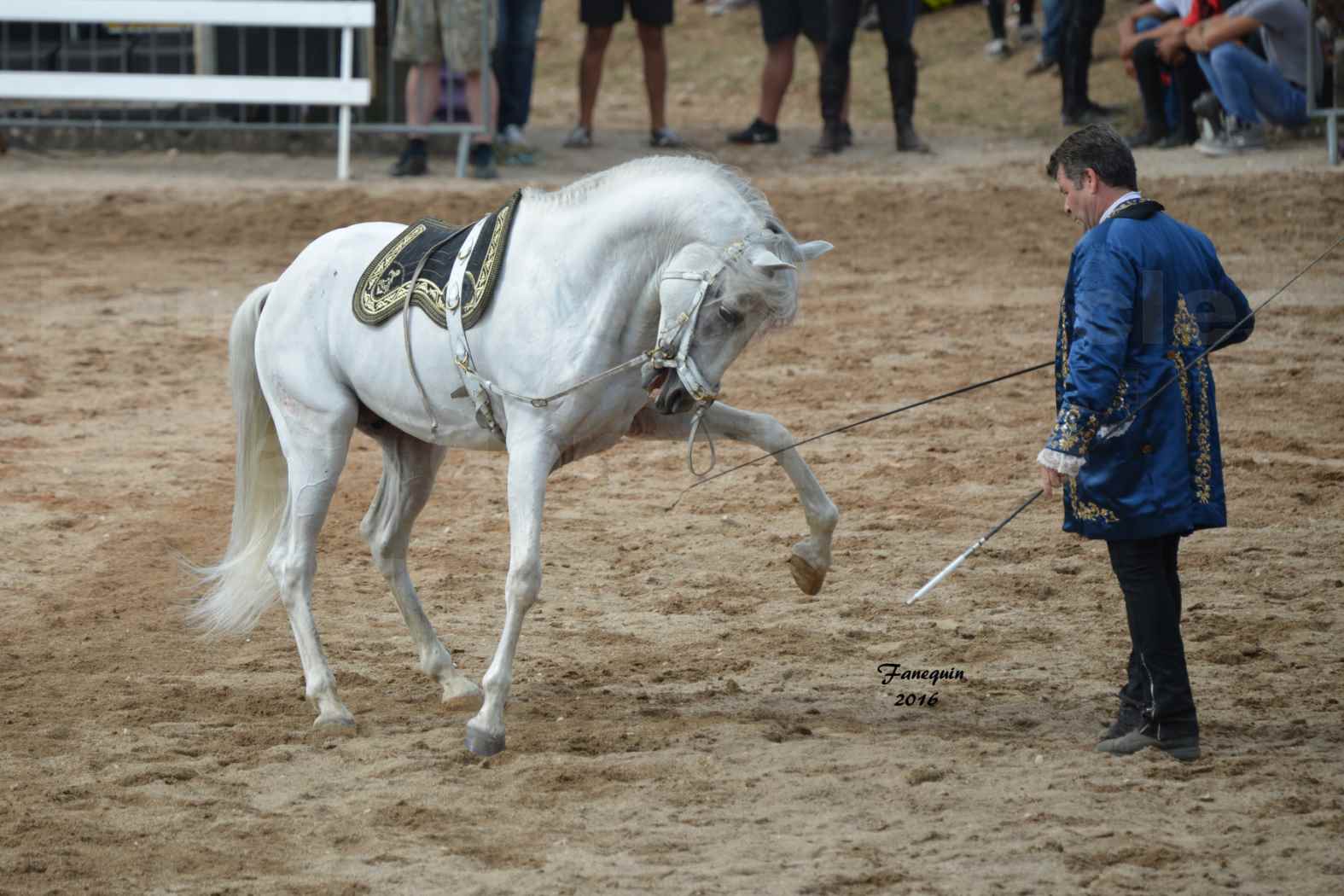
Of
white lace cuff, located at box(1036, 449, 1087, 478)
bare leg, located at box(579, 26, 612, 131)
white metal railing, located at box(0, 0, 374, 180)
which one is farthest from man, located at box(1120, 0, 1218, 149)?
white lace cuff, located at box(1036, 449, 1087, 478)

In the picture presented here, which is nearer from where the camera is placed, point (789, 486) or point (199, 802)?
point (199, 802)

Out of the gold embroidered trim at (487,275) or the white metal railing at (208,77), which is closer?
the gold embroidered trim at (487,275)

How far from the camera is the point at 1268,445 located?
8.66 metres

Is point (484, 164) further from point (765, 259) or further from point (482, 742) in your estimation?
point (765, 259)

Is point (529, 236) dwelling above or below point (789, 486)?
above

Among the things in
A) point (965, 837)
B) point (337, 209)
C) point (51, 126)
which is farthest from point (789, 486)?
point (51, 126)

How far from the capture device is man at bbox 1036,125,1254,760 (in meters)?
4.86

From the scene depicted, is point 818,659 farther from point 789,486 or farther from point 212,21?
point 212,21

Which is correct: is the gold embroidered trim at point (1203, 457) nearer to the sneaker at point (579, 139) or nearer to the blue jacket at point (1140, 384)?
the blue jacket at point (1140, 384)

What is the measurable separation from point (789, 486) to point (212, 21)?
8803mm

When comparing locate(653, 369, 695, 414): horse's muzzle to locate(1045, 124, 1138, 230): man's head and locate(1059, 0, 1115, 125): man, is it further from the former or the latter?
locate(1059, 0, 1115, 125): man

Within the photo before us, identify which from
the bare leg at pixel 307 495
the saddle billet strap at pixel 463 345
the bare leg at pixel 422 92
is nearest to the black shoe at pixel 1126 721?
the saddle billet strap at pixel 463 345

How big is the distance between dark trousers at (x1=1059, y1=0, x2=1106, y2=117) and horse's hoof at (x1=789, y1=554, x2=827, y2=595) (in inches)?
440

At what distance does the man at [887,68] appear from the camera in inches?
591
